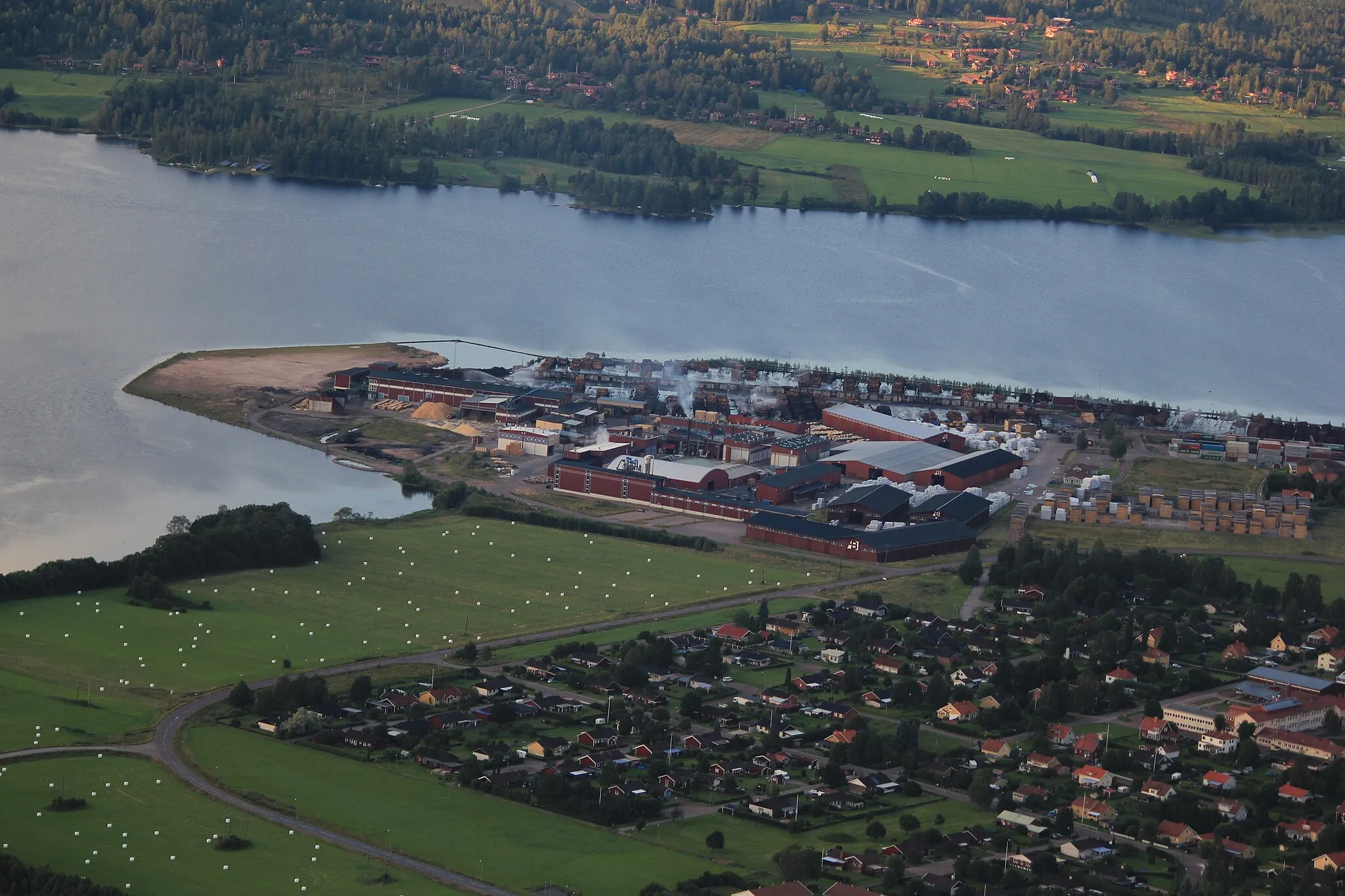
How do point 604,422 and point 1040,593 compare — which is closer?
point 1040,593

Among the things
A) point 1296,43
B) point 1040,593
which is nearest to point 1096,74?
point 1296,43

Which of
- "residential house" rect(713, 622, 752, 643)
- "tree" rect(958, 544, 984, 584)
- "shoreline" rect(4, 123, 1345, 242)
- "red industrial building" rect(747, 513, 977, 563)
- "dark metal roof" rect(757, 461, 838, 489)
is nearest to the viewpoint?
"residential house" rect(713, 622, 752, 643)

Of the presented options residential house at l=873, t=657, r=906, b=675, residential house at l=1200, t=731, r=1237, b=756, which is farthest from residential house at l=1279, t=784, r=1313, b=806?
residential house at l=873, t=657, r=906, b=675

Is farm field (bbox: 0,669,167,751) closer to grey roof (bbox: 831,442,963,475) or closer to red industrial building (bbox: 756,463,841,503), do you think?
red industrial building (bbox: 756,463,841,503)

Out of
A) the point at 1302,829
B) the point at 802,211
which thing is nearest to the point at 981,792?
the point at 1302,829

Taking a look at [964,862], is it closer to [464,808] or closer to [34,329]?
[464,808]

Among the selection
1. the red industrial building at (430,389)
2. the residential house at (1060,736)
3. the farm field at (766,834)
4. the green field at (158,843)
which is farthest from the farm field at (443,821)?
the red industrial building at (430,389)

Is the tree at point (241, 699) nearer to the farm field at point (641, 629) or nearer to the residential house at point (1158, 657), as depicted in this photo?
the farm field at point (641, 629)
